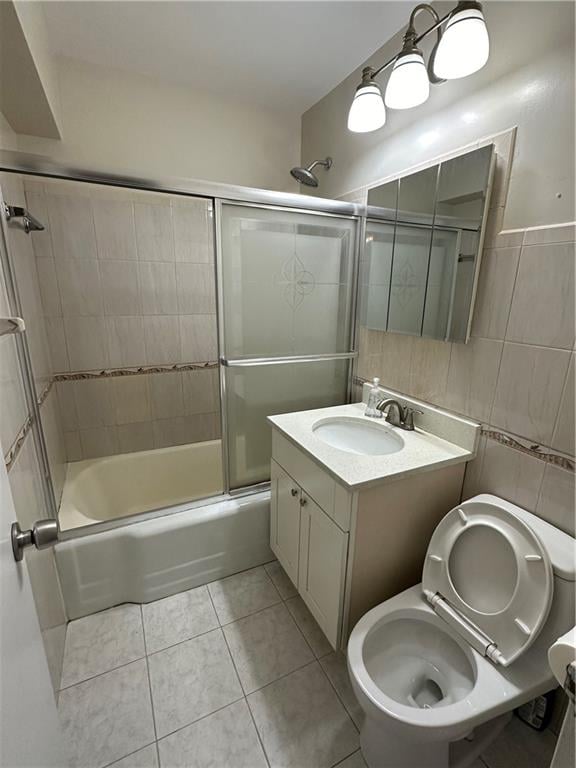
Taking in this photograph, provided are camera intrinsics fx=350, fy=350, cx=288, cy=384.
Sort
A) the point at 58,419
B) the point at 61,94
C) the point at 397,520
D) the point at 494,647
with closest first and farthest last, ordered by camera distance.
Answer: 1. the point at 494,647
2. the point at 397,520
3. the point at 61,94
4. the point at 58,419

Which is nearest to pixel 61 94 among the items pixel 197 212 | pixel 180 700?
pixel 197 212

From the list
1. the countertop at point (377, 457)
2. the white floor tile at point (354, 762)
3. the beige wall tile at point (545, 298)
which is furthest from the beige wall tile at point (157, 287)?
the white floor tile at point (354, 762)

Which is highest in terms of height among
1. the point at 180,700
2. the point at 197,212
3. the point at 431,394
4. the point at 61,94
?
the point at 61,94

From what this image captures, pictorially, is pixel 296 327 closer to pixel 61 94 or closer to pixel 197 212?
pixel 197 212

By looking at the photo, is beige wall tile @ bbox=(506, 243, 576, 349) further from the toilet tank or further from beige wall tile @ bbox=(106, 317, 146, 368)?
beige wall tile @ bbox=(106, 317, 146, 368)

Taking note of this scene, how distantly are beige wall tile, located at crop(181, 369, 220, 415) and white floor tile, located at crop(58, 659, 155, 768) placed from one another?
145cm

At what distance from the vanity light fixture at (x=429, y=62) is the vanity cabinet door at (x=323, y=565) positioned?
151 cm

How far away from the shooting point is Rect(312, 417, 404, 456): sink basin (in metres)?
1.53

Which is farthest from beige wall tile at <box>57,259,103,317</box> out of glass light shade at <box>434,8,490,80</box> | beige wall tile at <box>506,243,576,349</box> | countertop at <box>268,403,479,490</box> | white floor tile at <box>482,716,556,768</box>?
white floor tile at <box>482,716,556,768</box>

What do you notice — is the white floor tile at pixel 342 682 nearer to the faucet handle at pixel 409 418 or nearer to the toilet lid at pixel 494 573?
the toilet lid at pixel 494 573

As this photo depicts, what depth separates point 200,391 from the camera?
8.11 feet

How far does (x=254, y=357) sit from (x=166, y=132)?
1370mm

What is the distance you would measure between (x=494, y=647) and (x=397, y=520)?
41 cm

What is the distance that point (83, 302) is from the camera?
2031 millimetres
